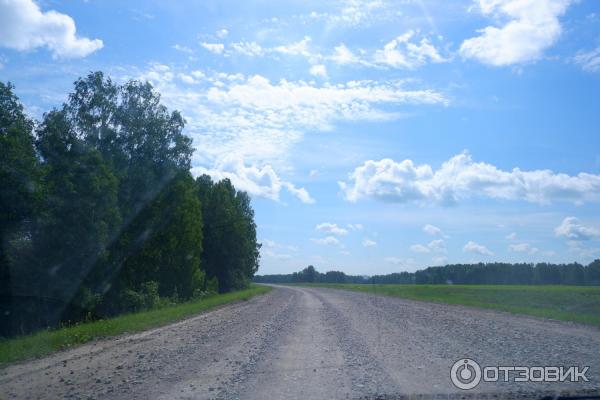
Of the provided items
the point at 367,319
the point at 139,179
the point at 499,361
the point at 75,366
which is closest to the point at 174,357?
the point at 75,366

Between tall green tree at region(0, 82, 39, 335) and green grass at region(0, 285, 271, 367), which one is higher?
tall green tree at region(0, 82, 39, 335)

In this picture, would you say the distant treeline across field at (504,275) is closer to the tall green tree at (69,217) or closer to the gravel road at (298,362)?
the tall green tree at (69,217)

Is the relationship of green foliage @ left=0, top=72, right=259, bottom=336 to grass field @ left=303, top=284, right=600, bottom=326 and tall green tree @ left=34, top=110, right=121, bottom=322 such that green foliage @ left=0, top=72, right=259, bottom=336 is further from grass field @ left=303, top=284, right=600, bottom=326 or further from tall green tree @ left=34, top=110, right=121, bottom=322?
grass field @ left=303, top=284, right=600, bottom=326

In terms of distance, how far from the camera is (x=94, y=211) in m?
28.6

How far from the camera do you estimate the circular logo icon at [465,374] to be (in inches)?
385

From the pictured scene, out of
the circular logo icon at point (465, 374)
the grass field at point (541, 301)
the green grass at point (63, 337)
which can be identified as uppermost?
the grass field at point (541, 301)

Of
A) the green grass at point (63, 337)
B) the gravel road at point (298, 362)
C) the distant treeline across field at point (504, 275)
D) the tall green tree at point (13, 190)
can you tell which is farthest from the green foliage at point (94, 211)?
the distant treeline across field at point (504, 275)

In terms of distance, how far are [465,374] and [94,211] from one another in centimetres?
2231

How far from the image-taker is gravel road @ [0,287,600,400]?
966 cm

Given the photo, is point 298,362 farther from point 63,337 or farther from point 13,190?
point 13,190

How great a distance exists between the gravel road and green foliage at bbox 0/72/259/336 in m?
8.33

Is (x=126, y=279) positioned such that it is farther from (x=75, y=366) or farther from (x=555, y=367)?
(x=555, y=367)

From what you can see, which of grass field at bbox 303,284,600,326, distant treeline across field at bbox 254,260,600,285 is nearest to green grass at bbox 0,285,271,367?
grass field at bbox 303,284,600,326

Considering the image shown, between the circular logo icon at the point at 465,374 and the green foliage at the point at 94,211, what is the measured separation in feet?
58.9
